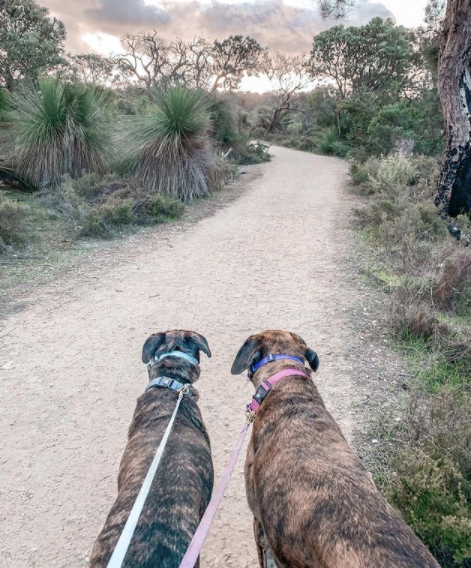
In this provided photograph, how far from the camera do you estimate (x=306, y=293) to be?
5.31m

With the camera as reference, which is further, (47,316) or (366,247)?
(366,247)

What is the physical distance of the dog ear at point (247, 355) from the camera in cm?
255

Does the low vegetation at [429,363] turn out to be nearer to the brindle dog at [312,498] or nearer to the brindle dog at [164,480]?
the brindle dog at [312,498]

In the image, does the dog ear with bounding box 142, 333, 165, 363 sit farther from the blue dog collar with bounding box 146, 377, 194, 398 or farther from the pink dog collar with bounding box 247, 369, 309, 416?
the pink dog collar with bounding box 247, 369, 309, 416

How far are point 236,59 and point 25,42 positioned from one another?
22.3 meters

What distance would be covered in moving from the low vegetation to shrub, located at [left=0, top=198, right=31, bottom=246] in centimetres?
557

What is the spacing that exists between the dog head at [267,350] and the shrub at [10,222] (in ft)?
16.9

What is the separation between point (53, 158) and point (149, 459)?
9046 millimetres

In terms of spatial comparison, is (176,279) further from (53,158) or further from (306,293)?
(53,158)

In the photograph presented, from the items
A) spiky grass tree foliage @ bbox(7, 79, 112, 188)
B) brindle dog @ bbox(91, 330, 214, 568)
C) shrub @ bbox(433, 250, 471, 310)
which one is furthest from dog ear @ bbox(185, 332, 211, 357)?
spiky grass tree foliage @ bbox(7, 79, 112, 188)

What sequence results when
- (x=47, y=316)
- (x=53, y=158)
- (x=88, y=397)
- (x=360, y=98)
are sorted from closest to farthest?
(x=88, y=397) < (x=47, y=316) < (x=53, y=158) < (x=360, y=98)

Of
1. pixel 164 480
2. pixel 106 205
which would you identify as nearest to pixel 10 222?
A: pixel 106 205

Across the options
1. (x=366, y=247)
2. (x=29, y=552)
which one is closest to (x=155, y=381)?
(x=29, y=552)

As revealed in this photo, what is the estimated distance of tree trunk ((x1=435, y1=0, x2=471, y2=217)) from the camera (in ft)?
24.0
